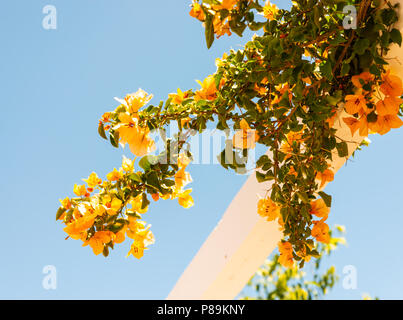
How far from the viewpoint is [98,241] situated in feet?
2.39

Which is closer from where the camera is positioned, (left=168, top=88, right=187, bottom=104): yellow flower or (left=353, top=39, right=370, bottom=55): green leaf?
(left=353, top=39, right=370, bottom=55): green leaf

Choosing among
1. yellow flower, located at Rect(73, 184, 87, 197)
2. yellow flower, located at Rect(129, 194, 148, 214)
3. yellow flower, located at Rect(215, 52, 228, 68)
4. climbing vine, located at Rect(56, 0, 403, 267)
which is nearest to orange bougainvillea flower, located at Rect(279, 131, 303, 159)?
climbing vine, located at Rect(56, 0, 403, 267)

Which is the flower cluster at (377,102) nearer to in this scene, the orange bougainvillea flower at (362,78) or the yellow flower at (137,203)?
the orange bougainvillea flower at (362,78)

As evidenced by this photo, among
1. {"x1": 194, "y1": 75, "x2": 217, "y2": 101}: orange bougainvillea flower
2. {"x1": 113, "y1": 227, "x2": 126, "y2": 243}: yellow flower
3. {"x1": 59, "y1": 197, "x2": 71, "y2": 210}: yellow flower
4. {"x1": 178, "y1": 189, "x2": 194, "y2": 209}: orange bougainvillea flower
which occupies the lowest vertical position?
{"x1": 113, "y1": 227, "x2": 126, "y2": 243}: yellow flower

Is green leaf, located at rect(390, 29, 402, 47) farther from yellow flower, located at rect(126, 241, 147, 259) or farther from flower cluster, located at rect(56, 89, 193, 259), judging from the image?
yellow flower, located at rect(126, 241, 147, 259)

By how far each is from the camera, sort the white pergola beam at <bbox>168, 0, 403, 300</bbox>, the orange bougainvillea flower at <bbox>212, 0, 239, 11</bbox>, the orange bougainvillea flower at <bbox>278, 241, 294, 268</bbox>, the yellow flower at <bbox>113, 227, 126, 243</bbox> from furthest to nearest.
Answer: the white pergola beam at <bbox>168, 0, 403, 300</bbox>
the orange bougainvillea flower at <bbox>278, 241, 294, 268</bbox>
the yellow flower at <bbox>113, 227, 126, 243</bbox>
the orange bougainvillea flower at <bbox>212, 0, 239, 11</bbox>

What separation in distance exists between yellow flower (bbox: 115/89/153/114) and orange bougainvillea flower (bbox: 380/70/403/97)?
0.45 m

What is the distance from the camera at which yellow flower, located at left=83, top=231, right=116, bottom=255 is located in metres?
0.73

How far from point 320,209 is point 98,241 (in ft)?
1.52

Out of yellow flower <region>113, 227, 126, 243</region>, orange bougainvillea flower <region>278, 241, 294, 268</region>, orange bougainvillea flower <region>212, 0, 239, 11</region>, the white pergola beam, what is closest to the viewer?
orange bougainvillea flower <region>212, 0, 239, 11</region>

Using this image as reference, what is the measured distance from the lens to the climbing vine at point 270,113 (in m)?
0.69

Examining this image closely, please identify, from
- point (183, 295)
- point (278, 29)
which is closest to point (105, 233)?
point (278, 29)
